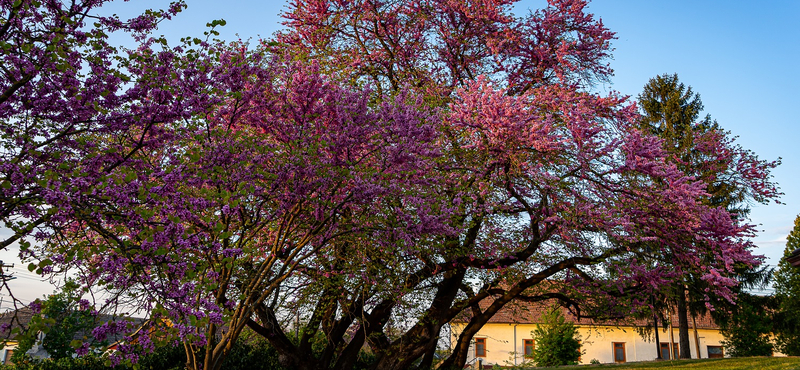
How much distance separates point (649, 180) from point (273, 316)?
972 cm

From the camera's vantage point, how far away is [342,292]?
1230 centimetres

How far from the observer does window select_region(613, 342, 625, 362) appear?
39.6 m

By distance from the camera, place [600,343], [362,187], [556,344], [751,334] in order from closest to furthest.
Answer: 1. [362,187]
2. [556,344]
3. [751,334]
4. [600,343]

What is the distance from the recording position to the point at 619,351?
130 feet

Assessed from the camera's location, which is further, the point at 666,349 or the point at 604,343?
the point at 666,349

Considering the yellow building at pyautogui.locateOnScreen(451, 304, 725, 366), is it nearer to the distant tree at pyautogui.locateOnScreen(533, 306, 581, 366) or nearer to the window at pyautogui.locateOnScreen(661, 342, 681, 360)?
the window at pyautogui.locateOnScreen(661, 342, 681, 360)

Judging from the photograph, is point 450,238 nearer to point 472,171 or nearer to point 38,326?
point 472,171

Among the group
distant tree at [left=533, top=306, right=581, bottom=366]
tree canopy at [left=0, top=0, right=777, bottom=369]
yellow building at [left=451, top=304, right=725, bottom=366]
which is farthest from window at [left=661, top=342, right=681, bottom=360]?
tree canopy at [left=0, top=0, right=777, bottom=369]

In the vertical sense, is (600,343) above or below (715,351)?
above

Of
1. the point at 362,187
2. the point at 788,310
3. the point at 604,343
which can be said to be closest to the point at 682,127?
the point at 788,310

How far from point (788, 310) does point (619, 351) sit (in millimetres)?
12217

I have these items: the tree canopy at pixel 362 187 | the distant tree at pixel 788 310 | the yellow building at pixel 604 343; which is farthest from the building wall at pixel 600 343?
the tree canopy at pixel 362 187

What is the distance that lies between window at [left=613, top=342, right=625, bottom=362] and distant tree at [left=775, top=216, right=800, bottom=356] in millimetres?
9446

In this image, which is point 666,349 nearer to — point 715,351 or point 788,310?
point 715,351
